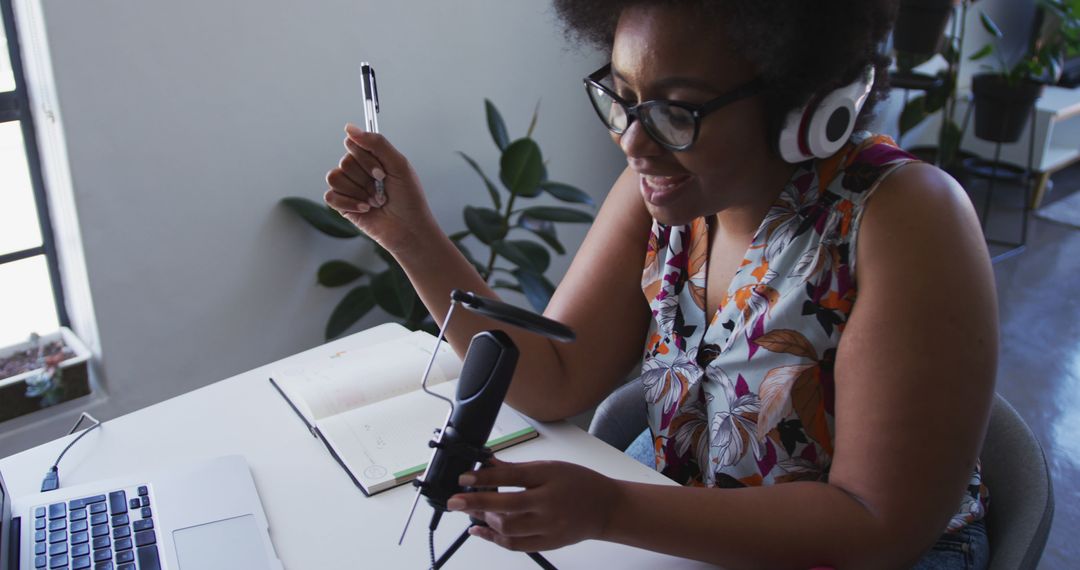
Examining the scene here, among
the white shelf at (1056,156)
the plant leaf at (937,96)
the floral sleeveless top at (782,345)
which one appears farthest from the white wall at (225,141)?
the white shelf at (1056,156)

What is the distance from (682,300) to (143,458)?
73 cm

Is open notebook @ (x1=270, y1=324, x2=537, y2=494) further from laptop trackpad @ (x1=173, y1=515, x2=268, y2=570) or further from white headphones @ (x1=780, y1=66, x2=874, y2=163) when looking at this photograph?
Result: white headphones @ (x1=780, y1=66, x2=874, y2=163)

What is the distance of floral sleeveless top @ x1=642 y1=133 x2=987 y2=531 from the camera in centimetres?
106

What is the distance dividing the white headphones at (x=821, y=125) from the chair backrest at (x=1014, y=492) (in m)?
0.44

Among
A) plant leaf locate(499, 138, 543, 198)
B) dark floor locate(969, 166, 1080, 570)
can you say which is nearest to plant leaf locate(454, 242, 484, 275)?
plant leaf locate(499, 138, 543, 198)

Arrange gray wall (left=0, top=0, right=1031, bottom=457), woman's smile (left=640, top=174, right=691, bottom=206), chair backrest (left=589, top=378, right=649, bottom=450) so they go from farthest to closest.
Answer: gray wall (left=0, top=0, right=1031, bottom=457) < chair backrest (left=589, top=378, right=649, bottom=450) < woman's smile (left=640, top=174, right=691, bottom=206)

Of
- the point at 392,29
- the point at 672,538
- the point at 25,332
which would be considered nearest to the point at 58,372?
the point at 25,332

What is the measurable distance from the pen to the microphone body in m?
0.39

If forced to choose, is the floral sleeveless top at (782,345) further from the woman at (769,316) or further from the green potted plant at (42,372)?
the green potted plant at (42,372)

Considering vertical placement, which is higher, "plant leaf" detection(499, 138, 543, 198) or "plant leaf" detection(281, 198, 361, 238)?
"plant leaf" detection(499, 138, 543, 198)

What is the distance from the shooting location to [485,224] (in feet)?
7.72

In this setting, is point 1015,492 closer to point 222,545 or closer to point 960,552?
point 960,552

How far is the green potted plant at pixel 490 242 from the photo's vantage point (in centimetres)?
220

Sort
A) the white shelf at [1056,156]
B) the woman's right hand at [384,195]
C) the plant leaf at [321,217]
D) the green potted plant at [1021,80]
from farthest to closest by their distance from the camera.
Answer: the white shelf at [1056,156] → the green potted plant at [1021,80] → the plant leaf at [321,217] → the woman's right hand at [384,195]
